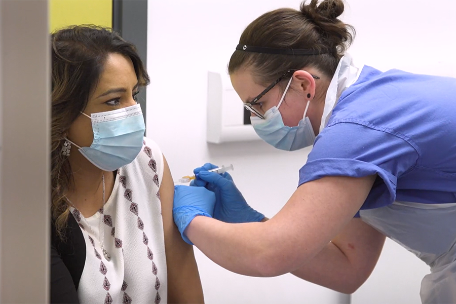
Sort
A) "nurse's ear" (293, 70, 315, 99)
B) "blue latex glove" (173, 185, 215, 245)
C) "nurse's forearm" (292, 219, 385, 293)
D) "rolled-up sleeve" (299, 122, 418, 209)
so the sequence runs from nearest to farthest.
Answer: "rolled-up sleeve" (299, 122, 418, 209), "nurse's ear" (293, 70, 315, 99), "blue latex glove" (173, 185, 215, 245), "nurse's forearm" (292, 219, 385, 293)

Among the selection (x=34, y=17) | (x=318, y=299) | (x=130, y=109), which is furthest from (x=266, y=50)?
(x=318, y=299)

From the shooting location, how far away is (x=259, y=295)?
8.66ft

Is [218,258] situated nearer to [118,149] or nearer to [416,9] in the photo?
[118,149]

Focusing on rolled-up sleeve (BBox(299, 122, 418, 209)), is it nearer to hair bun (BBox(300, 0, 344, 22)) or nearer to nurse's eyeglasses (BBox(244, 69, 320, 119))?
nurse's eyeglasses (BBox(244, 69, 320, 119))

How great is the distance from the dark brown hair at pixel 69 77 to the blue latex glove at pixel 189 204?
0.30 meters

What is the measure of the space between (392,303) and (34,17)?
2532 mm

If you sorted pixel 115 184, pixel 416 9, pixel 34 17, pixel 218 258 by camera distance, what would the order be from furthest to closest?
pixel 416 9, pixel 115 184, pixel 218 258, pixel 34 17

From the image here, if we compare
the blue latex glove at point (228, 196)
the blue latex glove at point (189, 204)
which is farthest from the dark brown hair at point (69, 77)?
the blue latex glove at point (228, 196)

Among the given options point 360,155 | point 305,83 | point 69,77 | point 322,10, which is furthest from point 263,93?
point 69,77

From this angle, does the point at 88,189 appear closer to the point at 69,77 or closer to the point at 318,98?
the point at 69,77

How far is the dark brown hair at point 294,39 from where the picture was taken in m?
1.51

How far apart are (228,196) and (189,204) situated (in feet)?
0.53

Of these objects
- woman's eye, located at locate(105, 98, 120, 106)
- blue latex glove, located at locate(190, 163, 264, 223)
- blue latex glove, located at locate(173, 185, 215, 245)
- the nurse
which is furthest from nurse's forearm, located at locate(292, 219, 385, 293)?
woman's eye, located at locate(105, 98, 120, 106)

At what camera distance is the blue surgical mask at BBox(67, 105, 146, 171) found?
155cm
